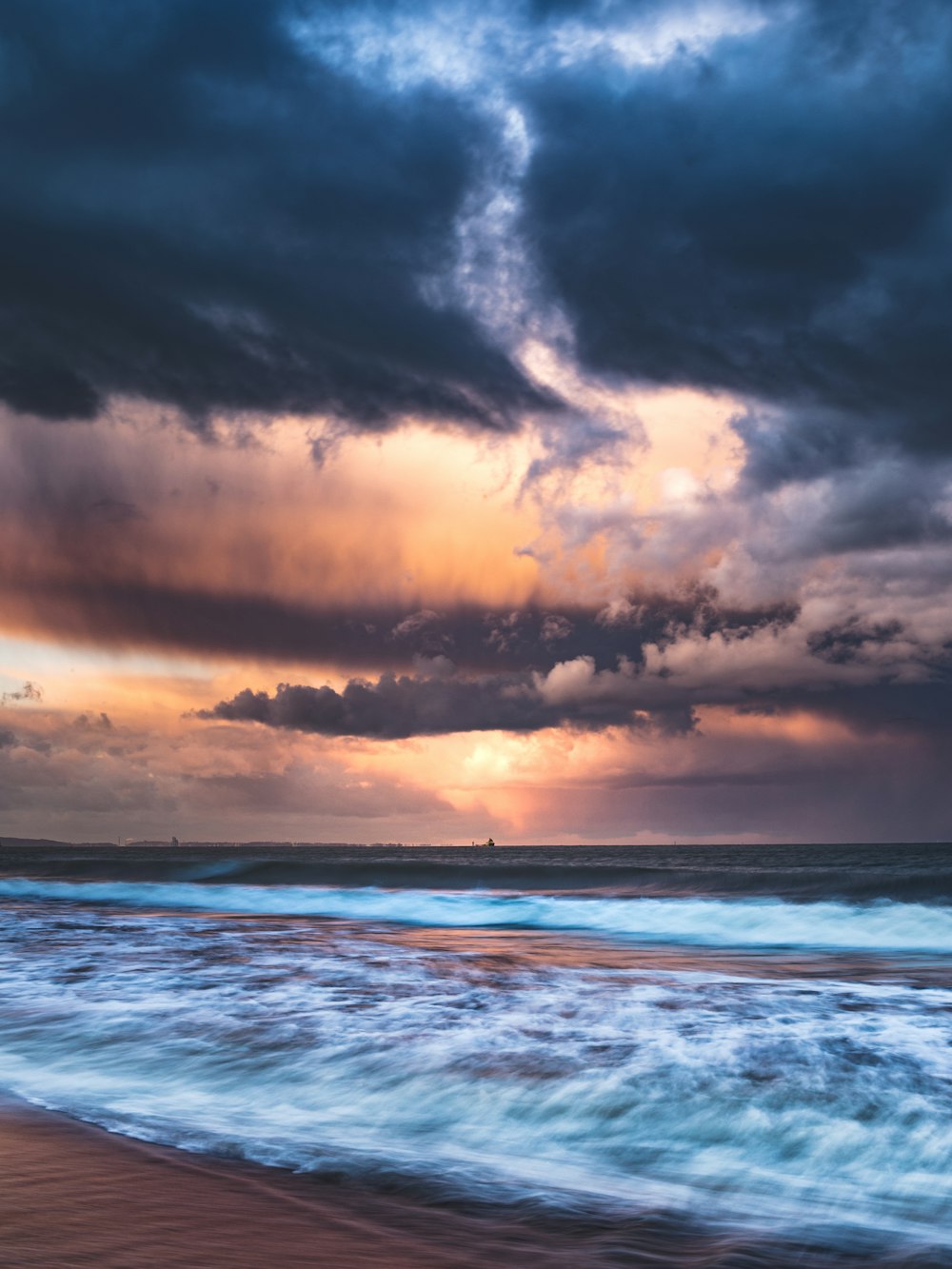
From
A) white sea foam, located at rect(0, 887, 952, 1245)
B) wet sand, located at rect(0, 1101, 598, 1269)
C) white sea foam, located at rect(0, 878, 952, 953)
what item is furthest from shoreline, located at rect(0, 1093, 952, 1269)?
white sea foam, located at rect(0, 878, 952, 953)

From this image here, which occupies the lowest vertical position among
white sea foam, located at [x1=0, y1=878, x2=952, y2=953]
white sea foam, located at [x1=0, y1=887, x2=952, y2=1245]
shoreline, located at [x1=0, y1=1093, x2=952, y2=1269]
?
white sea foam, located at [x1=0, y1=878, x2=952, y2=953]

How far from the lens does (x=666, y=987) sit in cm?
888

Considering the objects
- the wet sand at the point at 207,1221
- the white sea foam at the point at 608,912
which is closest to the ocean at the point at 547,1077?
the wet sand at the point at 207,1221

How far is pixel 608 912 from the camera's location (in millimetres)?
21922

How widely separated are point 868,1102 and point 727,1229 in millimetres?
2016

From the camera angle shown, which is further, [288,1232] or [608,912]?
[608,912]

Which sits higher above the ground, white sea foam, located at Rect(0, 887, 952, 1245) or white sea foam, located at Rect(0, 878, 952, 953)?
white sea foam, located at Rect(0, 887, 952, 1245)

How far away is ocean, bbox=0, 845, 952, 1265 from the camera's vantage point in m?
3.69

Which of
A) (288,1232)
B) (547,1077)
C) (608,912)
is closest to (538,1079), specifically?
(547,1077)

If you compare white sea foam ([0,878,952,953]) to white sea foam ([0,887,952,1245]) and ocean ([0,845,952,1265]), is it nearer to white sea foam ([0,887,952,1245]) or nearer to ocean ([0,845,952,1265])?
Result: ocean ([0,845,952,1265])

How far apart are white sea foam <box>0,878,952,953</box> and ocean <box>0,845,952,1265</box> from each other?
4.62 meters

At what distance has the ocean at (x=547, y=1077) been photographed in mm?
3693

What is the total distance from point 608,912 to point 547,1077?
17.3 m

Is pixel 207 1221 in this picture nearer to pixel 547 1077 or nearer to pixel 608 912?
pixel 547 1077
